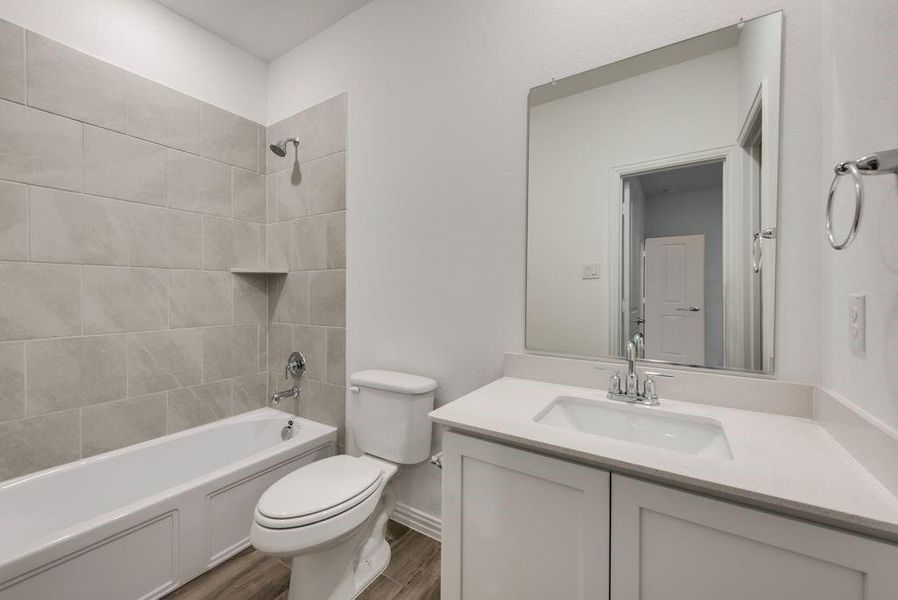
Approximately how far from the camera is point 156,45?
6.37 feet

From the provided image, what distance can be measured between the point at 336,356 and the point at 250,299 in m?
0.74

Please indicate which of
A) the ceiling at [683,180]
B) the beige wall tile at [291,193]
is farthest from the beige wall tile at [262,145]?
the ceiling at [683,180]

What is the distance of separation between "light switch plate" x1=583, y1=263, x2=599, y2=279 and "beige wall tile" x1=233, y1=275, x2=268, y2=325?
78.9 inches

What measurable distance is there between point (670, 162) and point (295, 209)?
1.98 meters

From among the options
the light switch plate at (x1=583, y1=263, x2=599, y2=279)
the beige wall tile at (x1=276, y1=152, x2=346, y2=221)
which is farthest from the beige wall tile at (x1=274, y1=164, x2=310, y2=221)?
the light switch plate at (x1=583, y1=263, x2=599, y2=279)

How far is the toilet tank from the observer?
5.44ft

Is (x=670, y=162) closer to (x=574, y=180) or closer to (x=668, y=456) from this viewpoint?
(x=574, y=180)

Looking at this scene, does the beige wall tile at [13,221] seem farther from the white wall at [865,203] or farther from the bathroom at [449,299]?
the white wall at [865,203]

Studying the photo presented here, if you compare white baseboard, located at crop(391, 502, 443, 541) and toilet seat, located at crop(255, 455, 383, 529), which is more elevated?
toilet seat, located at crop(255, 455, 383, 529)

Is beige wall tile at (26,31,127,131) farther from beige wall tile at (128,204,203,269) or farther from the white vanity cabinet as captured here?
the white vanity cabinet

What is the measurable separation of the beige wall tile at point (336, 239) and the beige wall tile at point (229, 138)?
723 mm

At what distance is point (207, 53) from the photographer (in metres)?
2.15

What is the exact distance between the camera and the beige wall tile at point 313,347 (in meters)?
2.19

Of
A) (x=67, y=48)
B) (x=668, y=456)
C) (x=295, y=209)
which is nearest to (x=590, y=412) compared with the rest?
(x=668, y=456)
